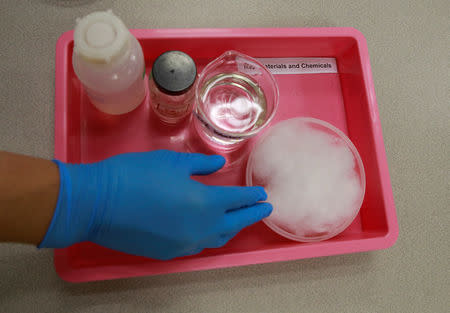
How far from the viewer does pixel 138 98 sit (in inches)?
24.9

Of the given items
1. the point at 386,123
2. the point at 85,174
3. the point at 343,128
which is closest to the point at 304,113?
the point at 343,128

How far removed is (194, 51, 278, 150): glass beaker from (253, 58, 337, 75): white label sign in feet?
0.28

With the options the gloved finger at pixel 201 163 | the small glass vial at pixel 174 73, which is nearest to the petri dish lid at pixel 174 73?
the small glass vial at pixel 174 73

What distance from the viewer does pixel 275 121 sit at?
702 millimetres

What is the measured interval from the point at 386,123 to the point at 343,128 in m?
0.13

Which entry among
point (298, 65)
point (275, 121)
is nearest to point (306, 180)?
point (275, 121)

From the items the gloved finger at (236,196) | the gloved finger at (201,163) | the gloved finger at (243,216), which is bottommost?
the gloved finger at (243,216)

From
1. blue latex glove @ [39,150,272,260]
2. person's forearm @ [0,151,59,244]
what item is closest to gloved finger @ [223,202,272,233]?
blue latex glove @ [39,150,272,260]

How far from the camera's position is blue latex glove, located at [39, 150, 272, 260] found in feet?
A: 1.62

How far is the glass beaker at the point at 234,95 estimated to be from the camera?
0.62m

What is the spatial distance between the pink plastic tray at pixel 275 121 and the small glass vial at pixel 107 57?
9 cm

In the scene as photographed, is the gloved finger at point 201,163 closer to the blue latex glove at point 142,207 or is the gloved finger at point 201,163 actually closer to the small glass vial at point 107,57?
the blue latex glove at point 142,207

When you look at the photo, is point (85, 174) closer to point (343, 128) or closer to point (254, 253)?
point (254, 253)

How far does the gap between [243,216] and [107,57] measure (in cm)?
33
